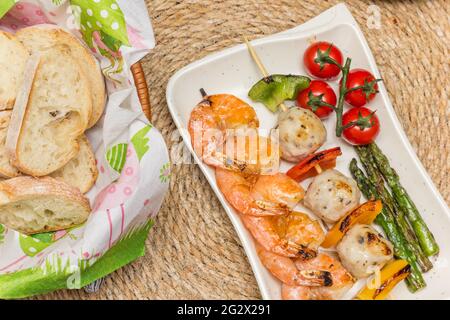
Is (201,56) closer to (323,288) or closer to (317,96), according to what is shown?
(317,96)

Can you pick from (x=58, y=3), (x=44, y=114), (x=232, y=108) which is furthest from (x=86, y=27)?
(x=232, y=108)

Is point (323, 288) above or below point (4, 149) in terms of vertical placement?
below

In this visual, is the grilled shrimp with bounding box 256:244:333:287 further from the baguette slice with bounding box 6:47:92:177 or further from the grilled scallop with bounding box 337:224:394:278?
the baguette slice with bounding box 6:47:92:177

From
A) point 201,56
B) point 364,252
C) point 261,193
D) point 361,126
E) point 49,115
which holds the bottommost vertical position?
point 364,252

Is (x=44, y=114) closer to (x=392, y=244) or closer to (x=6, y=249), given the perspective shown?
(x=6, y=249)

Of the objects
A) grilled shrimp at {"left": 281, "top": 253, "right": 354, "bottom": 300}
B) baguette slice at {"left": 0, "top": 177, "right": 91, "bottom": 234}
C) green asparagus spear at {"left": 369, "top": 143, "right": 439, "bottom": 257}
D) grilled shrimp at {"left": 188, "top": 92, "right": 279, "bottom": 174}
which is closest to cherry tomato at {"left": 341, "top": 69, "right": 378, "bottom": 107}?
green asparagus spear at {"left": 369, "top": 143, "right": 439, "bottom": 257}

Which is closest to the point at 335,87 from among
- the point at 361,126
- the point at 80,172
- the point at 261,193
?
the point at 361,126
